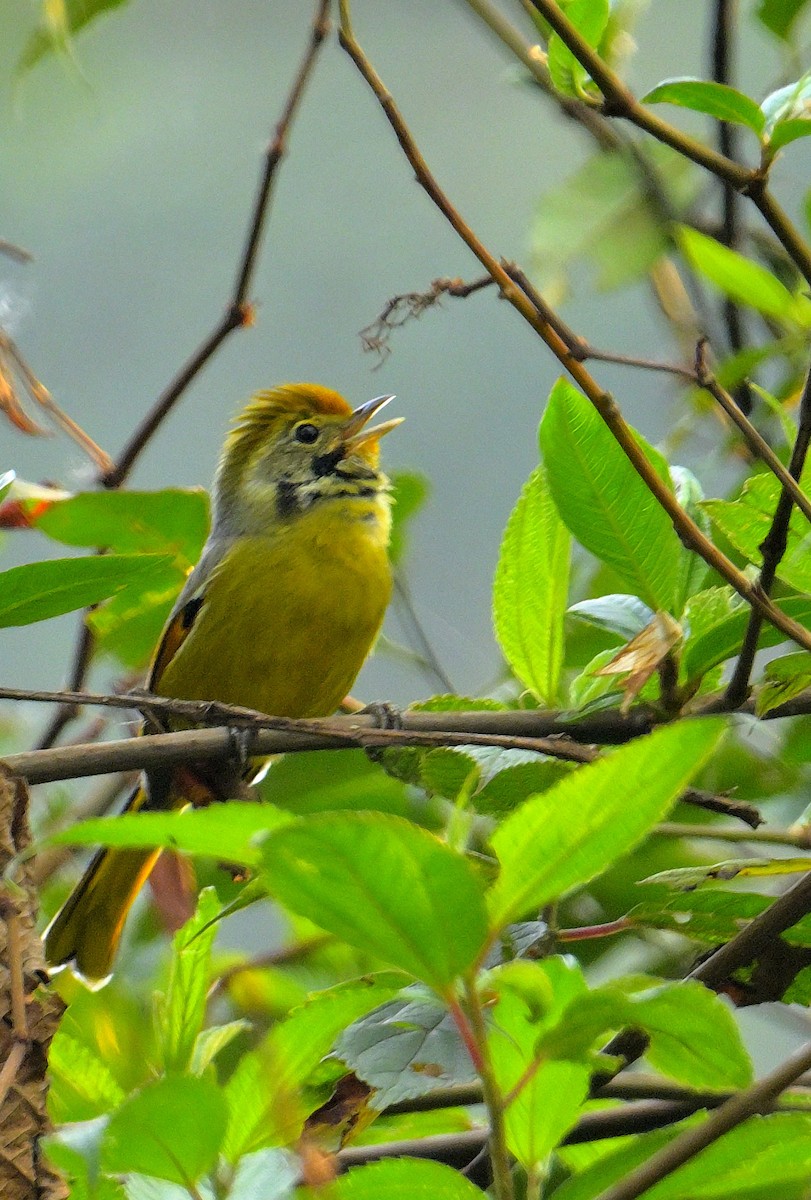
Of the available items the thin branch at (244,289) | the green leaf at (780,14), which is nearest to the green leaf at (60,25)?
the thin branch at (244,289)

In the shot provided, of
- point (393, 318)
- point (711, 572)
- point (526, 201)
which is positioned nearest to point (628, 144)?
point (393, 318)

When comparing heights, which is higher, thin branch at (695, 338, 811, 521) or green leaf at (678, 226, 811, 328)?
green leaf at (678, 226, 811, 328)

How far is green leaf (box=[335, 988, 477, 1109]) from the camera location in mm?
784

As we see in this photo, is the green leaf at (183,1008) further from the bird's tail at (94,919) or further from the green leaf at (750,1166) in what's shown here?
the bird's tail at (94,919)

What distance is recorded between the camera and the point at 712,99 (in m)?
1.09

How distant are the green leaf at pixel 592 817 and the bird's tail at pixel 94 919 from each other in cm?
155

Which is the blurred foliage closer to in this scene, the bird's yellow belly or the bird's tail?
the bird's tail

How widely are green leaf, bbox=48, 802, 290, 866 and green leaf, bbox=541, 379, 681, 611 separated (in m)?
0.51

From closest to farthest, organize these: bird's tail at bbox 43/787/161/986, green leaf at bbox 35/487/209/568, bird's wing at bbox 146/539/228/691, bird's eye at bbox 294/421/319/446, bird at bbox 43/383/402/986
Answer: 1. green leaf at bbox 35/487/209/568
2. bird's tail at bbox 43/787/161/986
3. bird at bbox 43/383/402/986
4. bird's wing at bbox 146/539/228/691
5. bird's eye at bbox 294/421/319/446

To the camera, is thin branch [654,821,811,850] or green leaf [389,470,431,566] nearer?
thin branch [654,821,811,850]

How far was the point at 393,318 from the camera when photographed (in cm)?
131

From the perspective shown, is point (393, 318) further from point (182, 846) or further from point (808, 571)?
point (182, 846)

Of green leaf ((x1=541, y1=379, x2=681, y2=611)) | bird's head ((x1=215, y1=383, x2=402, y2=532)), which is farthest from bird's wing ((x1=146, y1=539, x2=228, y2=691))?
green leaf ((x1=541, y1=379, x2=681, y2=611))

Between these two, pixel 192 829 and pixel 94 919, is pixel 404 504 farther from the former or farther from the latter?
pixel 192 829
